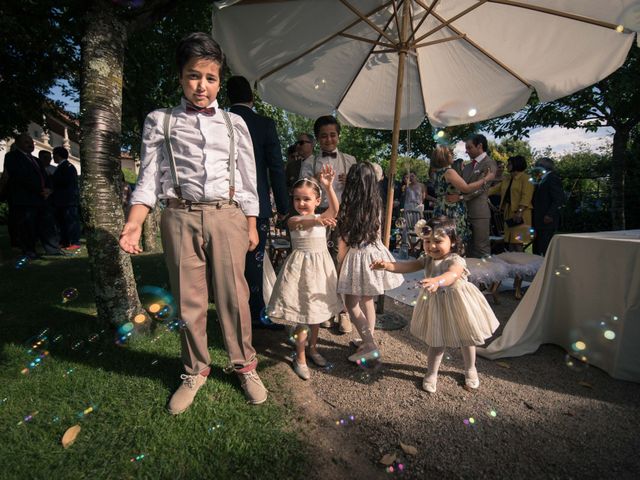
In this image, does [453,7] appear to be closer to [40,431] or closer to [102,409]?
[102,409]

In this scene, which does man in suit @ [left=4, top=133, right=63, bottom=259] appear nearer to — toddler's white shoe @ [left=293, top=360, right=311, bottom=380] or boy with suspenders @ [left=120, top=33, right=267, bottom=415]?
boy with suspenders @ [left=120, top=33, right=267, bottom=415]

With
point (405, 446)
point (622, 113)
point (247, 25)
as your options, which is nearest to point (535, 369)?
point (405, 446)

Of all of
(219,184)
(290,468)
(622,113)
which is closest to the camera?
(290,468)

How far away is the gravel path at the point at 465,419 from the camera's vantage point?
183 cm

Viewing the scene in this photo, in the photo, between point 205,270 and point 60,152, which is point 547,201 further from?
point 60,152

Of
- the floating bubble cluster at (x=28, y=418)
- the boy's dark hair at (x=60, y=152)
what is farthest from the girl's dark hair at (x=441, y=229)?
the boy's dark hair at (x=60, y=152)

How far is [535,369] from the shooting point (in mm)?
2908

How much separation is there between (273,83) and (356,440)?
4.30m

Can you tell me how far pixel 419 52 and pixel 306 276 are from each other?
3.47 m

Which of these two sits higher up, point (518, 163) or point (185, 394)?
point (518, 163)

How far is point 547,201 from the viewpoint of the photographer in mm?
5879

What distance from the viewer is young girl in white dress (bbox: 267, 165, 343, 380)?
265 cm

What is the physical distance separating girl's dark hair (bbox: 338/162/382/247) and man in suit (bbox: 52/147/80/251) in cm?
772

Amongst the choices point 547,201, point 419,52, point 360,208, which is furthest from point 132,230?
point 547,201
